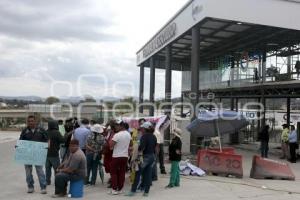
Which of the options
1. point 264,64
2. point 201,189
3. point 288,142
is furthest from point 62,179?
point 264,64

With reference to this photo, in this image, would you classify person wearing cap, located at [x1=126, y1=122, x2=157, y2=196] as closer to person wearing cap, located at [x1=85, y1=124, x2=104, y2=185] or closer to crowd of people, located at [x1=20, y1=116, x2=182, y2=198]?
crowd of people, located at [x1=20, y1=116, x2=182, y2=198]

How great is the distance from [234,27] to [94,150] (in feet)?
51.6

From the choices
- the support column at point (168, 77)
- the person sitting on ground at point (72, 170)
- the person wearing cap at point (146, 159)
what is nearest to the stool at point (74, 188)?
the person sitting on ground at point (72, 170)

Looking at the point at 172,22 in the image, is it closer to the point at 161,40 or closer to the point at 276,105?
the point at 161,40

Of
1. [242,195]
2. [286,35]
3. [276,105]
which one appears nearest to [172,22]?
[286,35]

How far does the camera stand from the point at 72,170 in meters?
10.6

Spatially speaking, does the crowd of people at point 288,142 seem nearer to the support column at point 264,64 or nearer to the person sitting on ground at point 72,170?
the support column at point 264,64

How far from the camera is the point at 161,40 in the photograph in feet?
109

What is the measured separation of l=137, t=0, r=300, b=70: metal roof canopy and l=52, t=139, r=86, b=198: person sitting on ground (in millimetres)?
12739

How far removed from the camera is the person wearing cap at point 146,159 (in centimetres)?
1130

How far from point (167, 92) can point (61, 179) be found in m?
21.5

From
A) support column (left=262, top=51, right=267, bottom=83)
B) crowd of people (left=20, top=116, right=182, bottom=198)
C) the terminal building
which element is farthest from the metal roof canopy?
crowd of people (left=20, top=116, right=182, bottom=198)

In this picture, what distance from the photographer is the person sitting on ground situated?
419 inches

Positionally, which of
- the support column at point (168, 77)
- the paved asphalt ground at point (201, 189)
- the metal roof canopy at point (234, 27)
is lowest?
the paved asphalt ground at point (201, 189)
